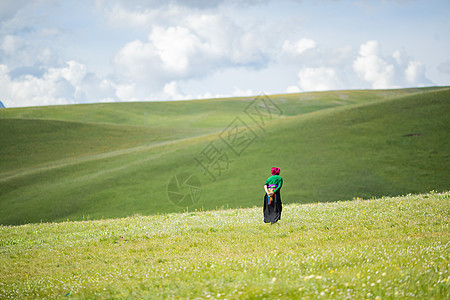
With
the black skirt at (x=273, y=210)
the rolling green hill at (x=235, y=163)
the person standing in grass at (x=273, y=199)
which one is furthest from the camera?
the rolling green hill at (x=235, y=163)

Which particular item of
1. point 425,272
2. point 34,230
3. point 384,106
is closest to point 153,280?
point 425,272

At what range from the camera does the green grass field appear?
7.92 m

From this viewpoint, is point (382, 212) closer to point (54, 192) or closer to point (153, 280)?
point (153, 280)

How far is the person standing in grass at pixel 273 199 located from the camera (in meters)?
16.6

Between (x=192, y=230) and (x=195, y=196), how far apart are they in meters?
29.0

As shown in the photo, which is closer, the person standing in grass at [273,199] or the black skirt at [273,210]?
the person standing in grass at [273,199]

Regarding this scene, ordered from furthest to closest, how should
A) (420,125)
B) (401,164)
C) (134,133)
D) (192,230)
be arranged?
1. (134,133)
2. (420,125)
3. (401,164)
4. (192,230)

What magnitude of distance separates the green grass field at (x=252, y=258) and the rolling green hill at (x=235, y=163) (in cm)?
2445

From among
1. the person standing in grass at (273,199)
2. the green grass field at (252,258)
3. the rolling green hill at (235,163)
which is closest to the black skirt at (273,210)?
the person standing in grass at (273,199)

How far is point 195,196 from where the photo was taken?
45781 millimetres

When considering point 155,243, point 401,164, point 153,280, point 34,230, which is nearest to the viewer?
point 153,280

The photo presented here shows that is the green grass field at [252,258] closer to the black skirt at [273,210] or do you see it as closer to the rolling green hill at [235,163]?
the black skirt at [273,210]

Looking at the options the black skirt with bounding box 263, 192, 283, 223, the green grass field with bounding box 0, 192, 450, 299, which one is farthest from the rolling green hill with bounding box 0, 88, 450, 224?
the green grass field with bounding box 0, 192, 450, 299

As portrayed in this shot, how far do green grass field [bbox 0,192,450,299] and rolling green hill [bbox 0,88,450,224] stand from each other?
24447 mm
